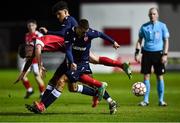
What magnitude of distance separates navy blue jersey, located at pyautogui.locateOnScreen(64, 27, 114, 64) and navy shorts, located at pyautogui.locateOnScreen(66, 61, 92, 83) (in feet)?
Answer: 0.35

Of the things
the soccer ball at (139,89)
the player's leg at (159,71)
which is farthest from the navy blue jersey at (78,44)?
the player's leg at (159,71)

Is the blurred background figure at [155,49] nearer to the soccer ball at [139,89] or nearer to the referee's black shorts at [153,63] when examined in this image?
the referee's black shorts at [153,63]

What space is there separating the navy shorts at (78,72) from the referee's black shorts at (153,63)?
3.02m

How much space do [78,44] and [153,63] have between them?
3.56 meters

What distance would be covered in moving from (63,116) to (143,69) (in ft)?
12.9

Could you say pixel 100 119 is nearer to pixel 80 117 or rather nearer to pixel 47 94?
pixel 80 117

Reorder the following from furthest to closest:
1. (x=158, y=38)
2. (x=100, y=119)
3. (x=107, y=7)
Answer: (x=107, y=7), (x=158, y=38), (x=100, y=119)

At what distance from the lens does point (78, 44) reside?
1636 cm

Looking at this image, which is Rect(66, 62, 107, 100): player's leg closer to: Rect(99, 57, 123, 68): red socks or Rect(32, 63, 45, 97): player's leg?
Rect(99, 57, 123, 68): red socks

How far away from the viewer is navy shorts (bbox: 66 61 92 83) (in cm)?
1620

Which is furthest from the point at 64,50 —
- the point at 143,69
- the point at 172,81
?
the point at 172,81

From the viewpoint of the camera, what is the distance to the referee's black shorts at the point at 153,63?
1930 centimetres

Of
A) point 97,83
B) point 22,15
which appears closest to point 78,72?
point 97,83

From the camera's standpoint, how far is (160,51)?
1934 centimetres
